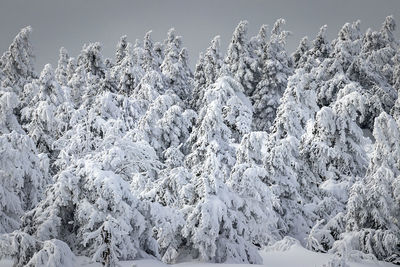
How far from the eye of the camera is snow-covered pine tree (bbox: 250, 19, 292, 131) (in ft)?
140

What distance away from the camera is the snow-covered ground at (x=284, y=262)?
12.6 m

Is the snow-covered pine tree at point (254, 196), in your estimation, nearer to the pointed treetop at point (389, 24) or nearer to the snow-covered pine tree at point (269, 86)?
the snow-covered pine tree at point (269, 86)

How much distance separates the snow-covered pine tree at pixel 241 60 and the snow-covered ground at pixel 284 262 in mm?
29587

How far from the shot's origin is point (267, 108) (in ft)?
139

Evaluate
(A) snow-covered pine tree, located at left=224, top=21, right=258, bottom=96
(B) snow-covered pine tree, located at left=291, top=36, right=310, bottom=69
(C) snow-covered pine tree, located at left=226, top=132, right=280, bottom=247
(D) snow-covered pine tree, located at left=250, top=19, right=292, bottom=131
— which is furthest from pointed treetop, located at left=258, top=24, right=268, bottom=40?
(C) snow-covered pine tree, located at left=226, top=132, right=280, bottom=247

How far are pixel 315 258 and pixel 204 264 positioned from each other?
3.99m

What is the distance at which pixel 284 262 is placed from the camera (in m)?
14.8

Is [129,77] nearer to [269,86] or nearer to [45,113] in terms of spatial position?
[269,86]

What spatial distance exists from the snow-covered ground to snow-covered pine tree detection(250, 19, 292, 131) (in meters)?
25.6

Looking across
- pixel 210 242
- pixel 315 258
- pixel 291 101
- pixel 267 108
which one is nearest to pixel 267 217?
pixel 315 258

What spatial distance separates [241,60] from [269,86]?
3.86 meters

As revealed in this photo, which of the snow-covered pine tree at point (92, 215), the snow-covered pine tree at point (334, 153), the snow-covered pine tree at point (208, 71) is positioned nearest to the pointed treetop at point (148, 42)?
the snow-covered pine tree at point (208, 71)

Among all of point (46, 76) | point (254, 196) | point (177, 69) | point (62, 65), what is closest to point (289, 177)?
point (254, 196)

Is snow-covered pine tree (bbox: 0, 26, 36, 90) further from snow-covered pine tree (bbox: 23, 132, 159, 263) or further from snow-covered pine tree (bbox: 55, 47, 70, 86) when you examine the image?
snow-covered pine tree (bbox: 23, 132, 159, 263)
